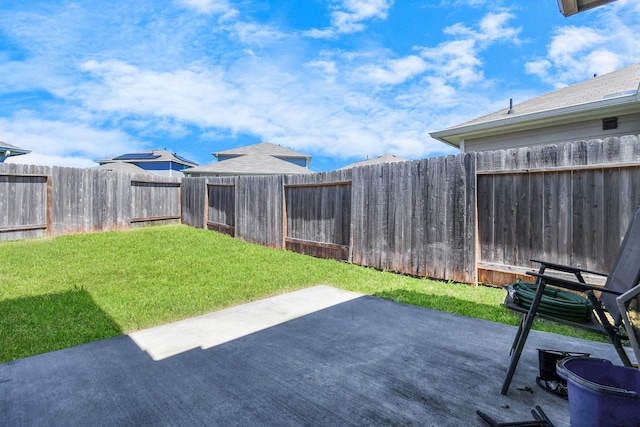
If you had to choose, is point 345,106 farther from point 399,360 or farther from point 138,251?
point 399,360

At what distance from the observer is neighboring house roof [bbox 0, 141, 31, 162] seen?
36.0 feet

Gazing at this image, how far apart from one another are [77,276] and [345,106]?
749 inches

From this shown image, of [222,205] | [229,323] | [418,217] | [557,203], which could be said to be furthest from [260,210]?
[557,203]

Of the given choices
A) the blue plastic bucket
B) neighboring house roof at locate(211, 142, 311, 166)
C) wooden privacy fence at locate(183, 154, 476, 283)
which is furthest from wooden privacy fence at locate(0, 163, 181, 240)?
neighboring house roof at locate(211, 142, 311, 166)

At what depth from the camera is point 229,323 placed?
332 cm

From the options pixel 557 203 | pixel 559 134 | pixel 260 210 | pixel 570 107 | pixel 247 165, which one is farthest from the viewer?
pixel 247 165

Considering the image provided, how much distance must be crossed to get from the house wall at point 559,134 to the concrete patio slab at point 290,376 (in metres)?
4.63

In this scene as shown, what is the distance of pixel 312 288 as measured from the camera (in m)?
4.80

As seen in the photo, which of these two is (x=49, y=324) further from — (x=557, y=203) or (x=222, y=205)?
(x=222, y=205)

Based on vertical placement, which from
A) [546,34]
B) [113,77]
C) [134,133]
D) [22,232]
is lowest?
[22,232]

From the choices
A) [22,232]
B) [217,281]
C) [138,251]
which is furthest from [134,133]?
[217,281]

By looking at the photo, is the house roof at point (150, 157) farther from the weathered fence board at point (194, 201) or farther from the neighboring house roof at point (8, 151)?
the weathered fence board at point (194, 201)

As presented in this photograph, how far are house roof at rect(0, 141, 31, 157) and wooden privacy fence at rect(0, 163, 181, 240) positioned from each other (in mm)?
4542

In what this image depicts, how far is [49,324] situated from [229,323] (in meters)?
1.89
